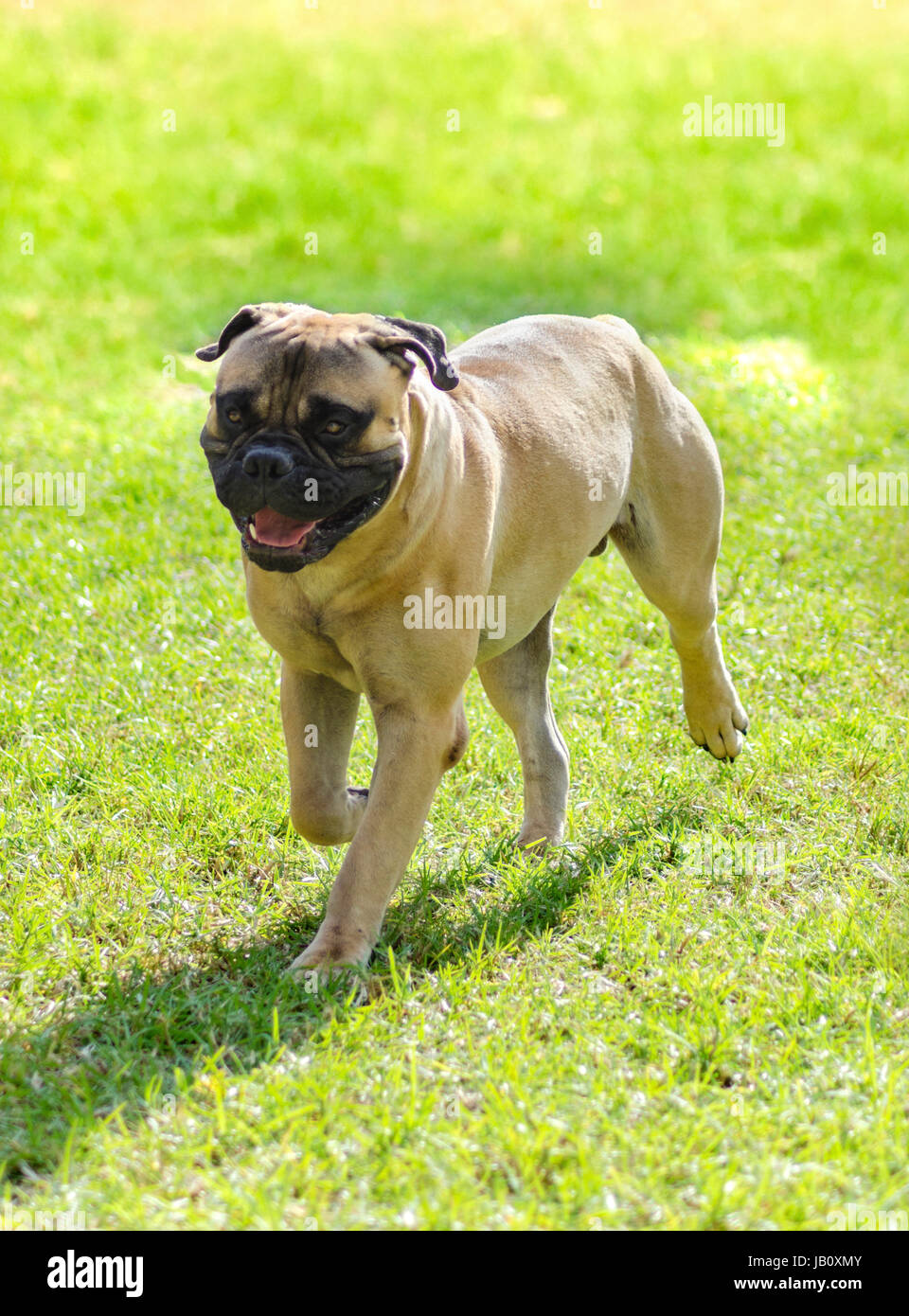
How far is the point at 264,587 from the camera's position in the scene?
369 cm

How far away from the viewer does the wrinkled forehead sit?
335 centimetres

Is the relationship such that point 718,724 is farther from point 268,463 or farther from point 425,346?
point 268,463

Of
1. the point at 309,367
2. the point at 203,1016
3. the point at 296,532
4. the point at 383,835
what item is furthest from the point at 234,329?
the point at 203,1016

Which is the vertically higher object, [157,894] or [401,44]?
[401,44]

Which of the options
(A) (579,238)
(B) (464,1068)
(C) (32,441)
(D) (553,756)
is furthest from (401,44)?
(B) (464,1068)

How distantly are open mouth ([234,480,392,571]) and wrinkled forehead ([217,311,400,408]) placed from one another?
25 cm

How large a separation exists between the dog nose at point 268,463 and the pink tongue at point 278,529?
4.5 inches

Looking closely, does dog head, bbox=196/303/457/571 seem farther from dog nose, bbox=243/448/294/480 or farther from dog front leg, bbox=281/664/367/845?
dog front leg, bbox=281/664/367/845

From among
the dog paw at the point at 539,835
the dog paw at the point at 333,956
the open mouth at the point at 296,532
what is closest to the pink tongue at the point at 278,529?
the open mouth at the point at 296,532

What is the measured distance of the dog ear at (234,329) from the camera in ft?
11.8

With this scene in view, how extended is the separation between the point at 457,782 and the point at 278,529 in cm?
172

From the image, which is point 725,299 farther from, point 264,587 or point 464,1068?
point 464,1068
